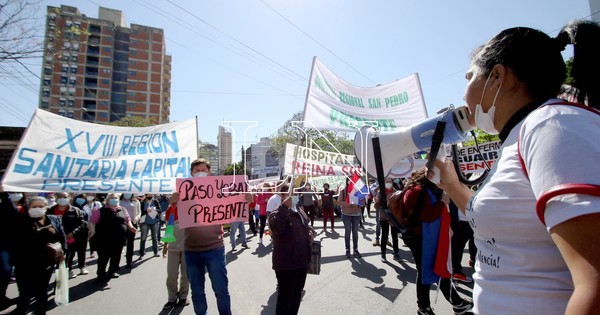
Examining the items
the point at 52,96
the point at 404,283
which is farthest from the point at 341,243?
the point at 52,96

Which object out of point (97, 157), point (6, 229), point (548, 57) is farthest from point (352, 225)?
point (548, 57)

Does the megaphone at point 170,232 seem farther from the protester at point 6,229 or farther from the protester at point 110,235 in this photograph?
the protester at point 110,235

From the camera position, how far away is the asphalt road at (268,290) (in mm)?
4664

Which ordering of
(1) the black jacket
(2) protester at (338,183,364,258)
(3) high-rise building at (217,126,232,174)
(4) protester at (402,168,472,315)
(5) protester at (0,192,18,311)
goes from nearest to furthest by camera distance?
1. (1) the black jacket
2. (4) protester at (402,168,472,315)
3. (3) high-rise building at (217,126,232,174)
4. (5) protester at (0,192,18,311)
5. (2) protester at (338,183,364,258)

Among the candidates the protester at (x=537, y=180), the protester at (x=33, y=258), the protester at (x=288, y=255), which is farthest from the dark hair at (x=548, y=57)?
the protester at (x=33, y=258)

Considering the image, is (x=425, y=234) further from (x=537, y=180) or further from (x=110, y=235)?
(x=110, y=235)

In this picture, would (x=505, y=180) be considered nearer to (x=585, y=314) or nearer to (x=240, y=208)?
(x=585, y=314)

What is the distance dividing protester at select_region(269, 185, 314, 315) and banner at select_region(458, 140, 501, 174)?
379 cm

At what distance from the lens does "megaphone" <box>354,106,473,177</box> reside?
51.8 inches

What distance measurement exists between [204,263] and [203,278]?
0.58ft

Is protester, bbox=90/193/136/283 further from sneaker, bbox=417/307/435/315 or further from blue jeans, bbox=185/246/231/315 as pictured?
sneaker, bbox=417/307/435/315

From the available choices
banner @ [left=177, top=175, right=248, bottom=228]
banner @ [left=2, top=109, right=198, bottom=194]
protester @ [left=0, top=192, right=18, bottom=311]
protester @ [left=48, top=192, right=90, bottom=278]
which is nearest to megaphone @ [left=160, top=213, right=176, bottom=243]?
banner @ [left=2, top=109, right=198, bottom=194]

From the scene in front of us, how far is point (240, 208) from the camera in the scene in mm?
3941

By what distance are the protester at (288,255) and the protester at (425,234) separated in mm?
1303
